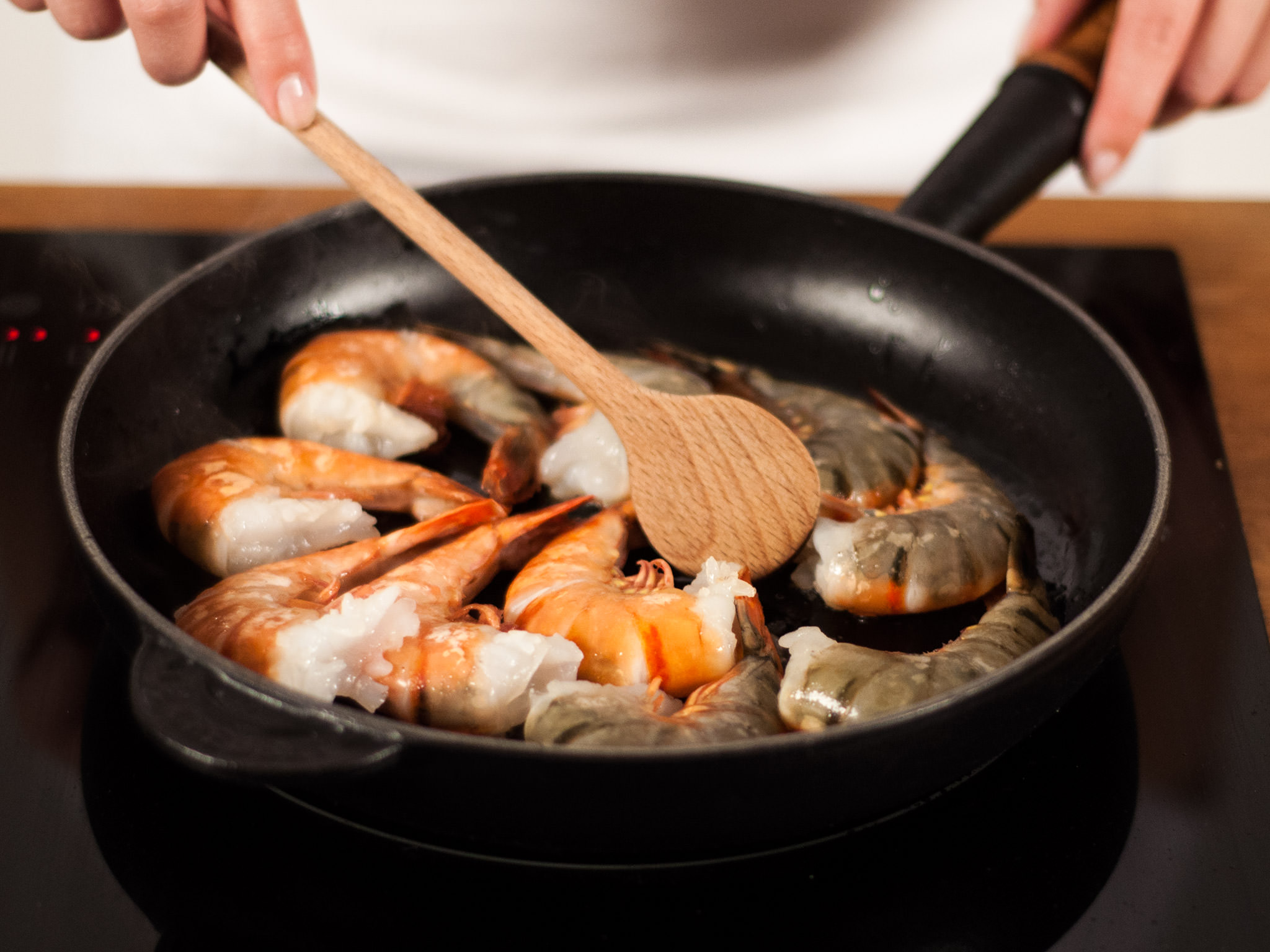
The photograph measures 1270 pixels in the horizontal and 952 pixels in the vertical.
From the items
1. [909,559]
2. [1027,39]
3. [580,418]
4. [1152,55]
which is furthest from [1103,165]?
[580,418]

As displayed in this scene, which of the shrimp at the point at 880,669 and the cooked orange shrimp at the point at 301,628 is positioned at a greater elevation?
the cooked orange shrimp at the point at 301,628

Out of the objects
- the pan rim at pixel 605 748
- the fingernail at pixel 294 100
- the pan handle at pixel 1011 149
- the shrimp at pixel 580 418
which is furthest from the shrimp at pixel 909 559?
the fingernail at pixel 294 100

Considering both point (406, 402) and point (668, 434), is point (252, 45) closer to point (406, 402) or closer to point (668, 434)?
point (406, 402)

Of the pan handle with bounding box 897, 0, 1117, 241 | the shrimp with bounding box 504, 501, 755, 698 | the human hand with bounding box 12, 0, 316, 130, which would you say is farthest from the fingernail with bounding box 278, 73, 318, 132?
the pan handle with bounding box 897, 0, 1117, 241

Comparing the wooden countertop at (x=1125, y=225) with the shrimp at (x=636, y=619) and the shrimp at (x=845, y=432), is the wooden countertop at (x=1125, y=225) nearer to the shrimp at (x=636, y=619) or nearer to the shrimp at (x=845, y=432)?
the shrimp at (x=845, y=432)

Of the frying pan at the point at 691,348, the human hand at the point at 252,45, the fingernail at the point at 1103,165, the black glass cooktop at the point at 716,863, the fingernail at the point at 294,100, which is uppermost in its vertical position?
the human hand at the point at 252,45

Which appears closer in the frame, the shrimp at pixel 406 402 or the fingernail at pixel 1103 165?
the shrimp at pixel 406 402

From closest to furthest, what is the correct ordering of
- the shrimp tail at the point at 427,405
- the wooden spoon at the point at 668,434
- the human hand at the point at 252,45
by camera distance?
the human hand at the point at 252,45, the wooden spoon at the point at 668,434, the shrimp tail at the point at 427,405
